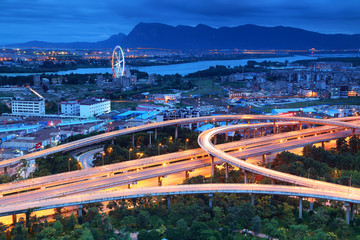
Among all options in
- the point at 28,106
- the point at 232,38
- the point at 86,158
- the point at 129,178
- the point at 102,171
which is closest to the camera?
the point at 129,178

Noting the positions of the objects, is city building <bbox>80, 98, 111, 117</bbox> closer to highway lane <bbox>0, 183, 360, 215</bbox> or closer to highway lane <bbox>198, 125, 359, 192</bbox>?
highway lane <bbox>198, 125, 359, 192</bbox>

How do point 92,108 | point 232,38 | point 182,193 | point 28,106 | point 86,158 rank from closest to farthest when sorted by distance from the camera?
1. point 182,193
2. point 86,158
3. point 92,108
4. point 28,106
5. point 232,38

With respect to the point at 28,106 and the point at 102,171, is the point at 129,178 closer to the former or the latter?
the point at 102,171

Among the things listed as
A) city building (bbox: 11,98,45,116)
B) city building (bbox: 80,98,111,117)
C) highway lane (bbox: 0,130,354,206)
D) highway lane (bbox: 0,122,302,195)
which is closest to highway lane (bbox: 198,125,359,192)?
highway lane (bbox: 0,130,354,206)

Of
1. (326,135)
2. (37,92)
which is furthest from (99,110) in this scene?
(326,135)

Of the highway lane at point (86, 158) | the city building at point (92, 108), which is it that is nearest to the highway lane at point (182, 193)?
the highway lane at point (86, 158)

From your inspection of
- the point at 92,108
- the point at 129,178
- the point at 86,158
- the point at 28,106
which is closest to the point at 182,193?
the point at 129,178

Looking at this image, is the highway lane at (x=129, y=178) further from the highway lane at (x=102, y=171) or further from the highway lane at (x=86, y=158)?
the highway lane at (x=86, y=158)

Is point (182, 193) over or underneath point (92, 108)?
underneath
